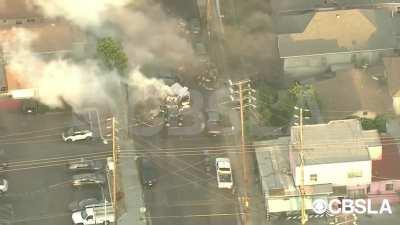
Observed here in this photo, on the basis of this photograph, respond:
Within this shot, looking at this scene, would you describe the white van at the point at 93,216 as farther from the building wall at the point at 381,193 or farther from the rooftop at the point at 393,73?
the rooftop at the point at 393,73

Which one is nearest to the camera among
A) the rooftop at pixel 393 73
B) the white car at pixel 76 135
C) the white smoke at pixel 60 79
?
the white car at pixel 76 135

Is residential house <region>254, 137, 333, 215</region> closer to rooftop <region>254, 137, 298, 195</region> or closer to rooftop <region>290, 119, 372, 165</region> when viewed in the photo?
rooftop <region>254, 137, 298, 195</region>

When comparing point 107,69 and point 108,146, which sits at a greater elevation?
point 107,69

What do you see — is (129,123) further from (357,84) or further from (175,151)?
(357,84)

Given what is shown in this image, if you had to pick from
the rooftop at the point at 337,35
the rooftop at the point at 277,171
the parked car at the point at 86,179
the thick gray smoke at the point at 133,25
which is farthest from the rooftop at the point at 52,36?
the rooftop at the point at 277,171

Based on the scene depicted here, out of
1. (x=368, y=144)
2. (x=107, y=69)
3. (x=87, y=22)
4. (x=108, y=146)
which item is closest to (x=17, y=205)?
(x=108, y=146)

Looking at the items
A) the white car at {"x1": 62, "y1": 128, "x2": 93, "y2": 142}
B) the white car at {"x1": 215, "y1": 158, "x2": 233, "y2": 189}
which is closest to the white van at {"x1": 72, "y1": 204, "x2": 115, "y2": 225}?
the white car at {"x1": 62, "y1": 128, "x2": 93, "y2": 142}
